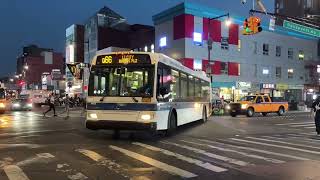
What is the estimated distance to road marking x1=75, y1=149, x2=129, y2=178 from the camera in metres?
10.8

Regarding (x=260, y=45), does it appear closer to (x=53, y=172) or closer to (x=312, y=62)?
(x=312, y=62)

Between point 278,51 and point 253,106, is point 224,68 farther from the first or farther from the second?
point 253,106

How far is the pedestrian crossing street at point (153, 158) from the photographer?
10602 millimetres

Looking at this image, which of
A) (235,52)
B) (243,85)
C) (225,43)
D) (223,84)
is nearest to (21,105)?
(223,84)

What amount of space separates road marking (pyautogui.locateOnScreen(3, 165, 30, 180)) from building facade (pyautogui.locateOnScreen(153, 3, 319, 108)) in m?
38.0

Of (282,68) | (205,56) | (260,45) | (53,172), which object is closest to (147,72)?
(53,172)

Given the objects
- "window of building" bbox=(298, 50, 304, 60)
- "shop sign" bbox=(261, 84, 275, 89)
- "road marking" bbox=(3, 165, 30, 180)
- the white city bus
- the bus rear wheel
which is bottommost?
"road marking" bbox=(3, 165, 30, 180)

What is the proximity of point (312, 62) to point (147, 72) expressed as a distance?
61195 mm

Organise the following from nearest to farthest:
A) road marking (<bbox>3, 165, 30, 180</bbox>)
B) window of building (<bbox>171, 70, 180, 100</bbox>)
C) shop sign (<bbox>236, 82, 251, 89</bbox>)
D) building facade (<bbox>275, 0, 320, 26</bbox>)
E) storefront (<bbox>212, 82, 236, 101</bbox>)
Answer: road marking (<bbox>3, 165, 30, 180</bbox>), window of building (<bbox>171, 70, 180, 100</bbox>), storefront (<bbox>212, 82, 236, 101</bbox>), shop sign (<bbox>236, 82, 251, 89</bbox>), building facade (<bbox>275, 0, 320, 26</bbox>)

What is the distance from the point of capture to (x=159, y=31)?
5978 cm

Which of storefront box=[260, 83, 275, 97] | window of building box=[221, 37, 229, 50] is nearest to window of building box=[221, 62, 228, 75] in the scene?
window of building box=[221, 37, 229, 50]

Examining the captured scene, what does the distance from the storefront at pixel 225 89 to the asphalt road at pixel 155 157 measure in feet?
130

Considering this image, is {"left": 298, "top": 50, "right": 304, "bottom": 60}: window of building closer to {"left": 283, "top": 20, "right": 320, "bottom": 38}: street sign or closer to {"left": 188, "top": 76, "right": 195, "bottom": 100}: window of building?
{"left": 283, "top": 20, "right": 320, "bottom": 38}: street sign

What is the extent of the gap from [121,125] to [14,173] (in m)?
7.03
